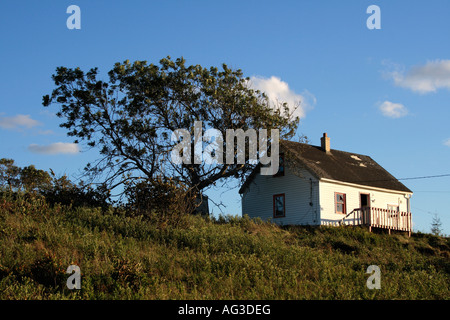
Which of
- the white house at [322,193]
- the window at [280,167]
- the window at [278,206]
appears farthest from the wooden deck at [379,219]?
the window at [280,167]

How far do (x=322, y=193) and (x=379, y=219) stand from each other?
388 centimetres

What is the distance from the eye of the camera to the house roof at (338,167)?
3256 cm

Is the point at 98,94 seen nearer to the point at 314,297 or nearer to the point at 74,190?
the point at 74,190

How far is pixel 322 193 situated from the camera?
103 feet

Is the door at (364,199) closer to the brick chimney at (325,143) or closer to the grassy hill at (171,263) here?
the brick chimney at (325,143)

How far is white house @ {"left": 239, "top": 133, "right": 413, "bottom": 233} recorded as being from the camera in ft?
103

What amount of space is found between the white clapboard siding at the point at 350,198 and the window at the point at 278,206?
3008mm

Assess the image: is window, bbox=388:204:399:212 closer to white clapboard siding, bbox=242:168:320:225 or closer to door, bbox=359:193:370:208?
door, bbox=359:193:370:208

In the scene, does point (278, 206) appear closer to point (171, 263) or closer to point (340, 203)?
point (340, 203)

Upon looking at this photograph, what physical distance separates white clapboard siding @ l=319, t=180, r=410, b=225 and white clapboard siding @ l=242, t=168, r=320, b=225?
1.70 feet

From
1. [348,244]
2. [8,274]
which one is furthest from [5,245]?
[348,244]

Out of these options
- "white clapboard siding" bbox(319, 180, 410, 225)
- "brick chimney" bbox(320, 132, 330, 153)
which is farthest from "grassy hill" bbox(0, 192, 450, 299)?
"brick chimney" bbox(320, 132, 330, 153)

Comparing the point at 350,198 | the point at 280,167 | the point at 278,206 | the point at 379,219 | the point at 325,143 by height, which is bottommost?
the point at 379,219

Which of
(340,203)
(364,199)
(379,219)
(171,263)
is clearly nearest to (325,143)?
(364,199)
